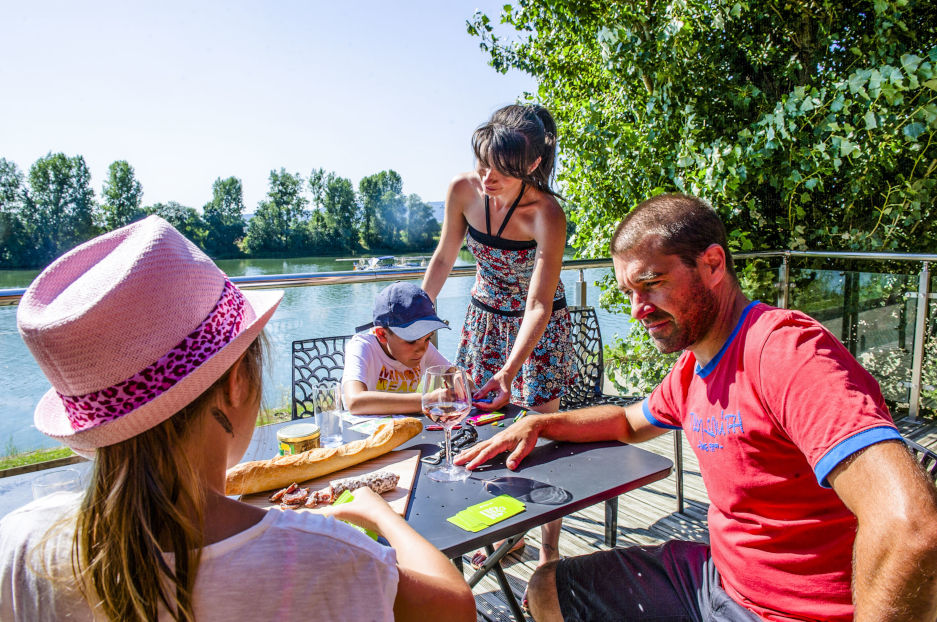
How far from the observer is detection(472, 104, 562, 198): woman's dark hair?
7.27ft

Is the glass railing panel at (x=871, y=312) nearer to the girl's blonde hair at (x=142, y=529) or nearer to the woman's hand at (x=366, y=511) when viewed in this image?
the woman's hand at (x=366, y=511)

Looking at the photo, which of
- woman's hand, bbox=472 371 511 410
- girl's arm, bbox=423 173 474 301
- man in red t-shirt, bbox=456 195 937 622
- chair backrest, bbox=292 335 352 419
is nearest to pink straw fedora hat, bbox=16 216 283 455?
man in red t-shirt, bbox=456 195 937 622

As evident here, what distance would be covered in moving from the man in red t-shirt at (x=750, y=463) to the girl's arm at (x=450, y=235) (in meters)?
1.19

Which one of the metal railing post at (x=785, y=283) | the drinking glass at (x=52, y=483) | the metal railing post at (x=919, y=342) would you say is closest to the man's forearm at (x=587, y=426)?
the drinking glass at (x=52, y=483)

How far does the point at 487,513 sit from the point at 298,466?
496 mm

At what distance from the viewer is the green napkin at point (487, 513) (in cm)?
123

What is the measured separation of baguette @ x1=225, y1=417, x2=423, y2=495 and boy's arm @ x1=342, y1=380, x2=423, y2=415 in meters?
0.37

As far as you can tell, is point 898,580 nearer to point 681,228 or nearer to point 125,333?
point 681,228

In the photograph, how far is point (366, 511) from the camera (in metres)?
1.11

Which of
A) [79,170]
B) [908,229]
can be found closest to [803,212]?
[908,229]

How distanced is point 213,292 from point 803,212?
17.2 feet

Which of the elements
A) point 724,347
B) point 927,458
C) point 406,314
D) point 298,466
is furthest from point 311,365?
point 927,458

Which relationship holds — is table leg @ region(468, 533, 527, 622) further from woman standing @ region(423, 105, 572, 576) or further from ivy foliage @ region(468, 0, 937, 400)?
ivy foliage @ region(468, 0, 937, 400)

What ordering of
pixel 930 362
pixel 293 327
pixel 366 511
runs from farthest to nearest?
pixel 930 362
pixel 293 327
pixel 366 511
